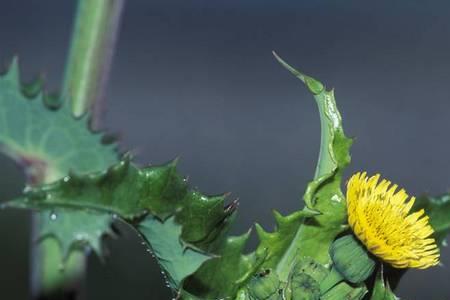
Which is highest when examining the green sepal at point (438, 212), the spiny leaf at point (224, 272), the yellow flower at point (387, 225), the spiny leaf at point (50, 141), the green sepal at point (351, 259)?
the yellow flower at point (387, 225)

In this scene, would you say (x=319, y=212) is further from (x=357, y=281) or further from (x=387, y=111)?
(x=387, y=111)

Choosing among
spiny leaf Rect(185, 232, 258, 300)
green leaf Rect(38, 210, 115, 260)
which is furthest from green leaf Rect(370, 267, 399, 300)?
green leaf Rect(38, 210, 115, 260)

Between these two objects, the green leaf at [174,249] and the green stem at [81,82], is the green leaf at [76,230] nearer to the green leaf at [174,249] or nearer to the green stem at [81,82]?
the green stem at [81,82]

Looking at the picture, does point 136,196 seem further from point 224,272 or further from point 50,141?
point 50,141

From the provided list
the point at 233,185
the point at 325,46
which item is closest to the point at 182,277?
the point at 233,185

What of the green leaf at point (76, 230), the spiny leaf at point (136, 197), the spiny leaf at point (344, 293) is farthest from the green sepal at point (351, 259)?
the green leaf at point (76, 230)

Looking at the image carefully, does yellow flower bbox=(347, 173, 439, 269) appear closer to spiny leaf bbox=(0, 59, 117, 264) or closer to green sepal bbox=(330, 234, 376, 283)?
green sepal bbox=(330, 234, 376, 283)
